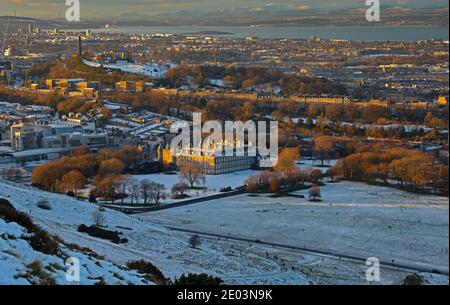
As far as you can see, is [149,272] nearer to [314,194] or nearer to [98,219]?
[98,219]

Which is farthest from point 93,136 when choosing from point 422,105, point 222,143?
point 422,105

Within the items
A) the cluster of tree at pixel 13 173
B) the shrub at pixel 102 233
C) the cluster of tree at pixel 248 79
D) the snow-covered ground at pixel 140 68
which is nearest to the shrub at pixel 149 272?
the shrub at pixel 102 233

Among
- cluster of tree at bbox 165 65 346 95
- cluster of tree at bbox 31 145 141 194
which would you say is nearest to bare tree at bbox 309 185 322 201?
cluster of tree at bbox 31 145 141 194

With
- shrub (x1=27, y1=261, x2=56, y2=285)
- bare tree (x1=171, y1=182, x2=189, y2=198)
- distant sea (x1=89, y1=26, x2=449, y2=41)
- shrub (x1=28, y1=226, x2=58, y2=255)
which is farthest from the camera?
distant sea (x1=89, y1=26, x2=449, y2=41)

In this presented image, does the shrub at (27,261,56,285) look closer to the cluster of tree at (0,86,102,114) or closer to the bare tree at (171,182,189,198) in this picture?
the bare tree at (171,182,189,198)

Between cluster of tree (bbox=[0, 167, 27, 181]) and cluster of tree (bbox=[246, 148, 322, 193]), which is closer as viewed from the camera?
cluster of tree (bbox=[246, 148, 322, 193])

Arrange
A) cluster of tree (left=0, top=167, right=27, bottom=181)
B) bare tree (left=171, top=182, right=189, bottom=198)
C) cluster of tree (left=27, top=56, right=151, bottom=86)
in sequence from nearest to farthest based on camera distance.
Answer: bare tree (left=171, top=182, right=189, bottom=198)
cluster of tree (left=0, top=167, right=27, bottom=181)
cluster of tree (left=27, top=56, right=151, bottom=86)
